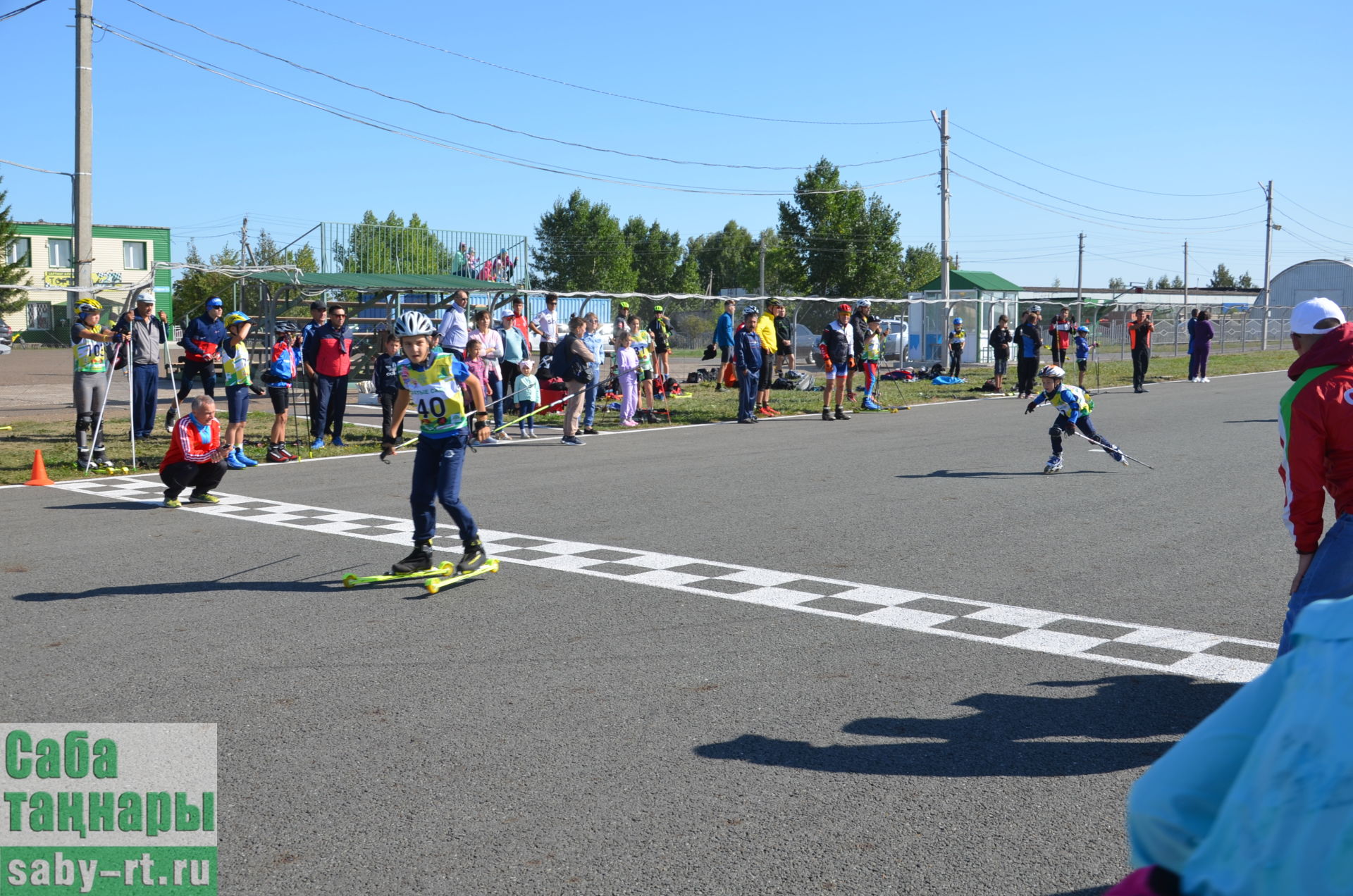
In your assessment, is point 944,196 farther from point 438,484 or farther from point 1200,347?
point 438,484

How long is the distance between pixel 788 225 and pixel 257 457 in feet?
181

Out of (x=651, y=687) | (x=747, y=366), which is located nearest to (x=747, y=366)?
(x=747, y=366)

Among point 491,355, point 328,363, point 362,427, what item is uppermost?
point 491,355

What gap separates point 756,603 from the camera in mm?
7383

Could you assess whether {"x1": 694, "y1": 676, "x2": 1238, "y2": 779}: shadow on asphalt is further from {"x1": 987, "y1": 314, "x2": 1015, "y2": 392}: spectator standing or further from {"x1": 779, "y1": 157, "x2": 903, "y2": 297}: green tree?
{"x1": 779, "y1": 157, "x2": 903, "y2": 297}: green tree

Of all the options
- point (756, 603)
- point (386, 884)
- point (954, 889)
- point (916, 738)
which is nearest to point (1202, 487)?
point (756, 603)

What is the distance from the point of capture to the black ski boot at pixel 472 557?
319 inches

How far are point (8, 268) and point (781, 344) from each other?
5741 cm

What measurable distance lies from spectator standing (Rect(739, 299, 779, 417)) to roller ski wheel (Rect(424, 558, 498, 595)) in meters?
14.0

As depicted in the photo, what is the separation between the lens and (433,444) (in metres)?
8.12

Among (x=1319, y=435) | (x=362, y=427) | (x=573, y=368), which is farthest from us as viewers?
(x=362, y=427)

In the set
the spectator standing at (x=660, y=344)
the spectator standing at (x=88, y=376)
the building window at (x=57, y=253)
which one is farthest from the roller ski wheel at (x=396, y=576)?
the building window at (x=57, y=253)

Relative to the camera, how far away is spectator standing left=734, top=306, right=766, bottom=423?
2048 centimetres

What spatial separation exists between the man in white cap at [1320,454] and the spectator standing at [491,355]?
14.1 meters
